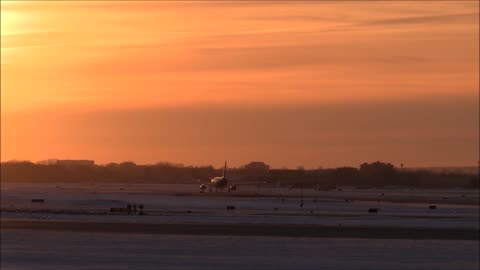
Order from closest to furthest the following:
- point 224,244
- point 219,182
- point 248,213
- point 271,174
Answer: point 271,174, point 219,182, point 224,244, point 248,213

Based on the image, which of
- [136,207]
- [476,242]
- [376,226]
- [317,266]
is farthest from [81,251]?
[136,207]

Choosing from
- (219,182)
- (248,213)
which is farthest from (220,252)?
(248,213)

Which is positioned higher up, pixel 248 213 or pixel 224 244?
pixel 248 213

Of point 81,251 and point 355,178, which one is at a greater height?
point 355,178

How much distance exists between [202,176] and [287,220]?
3727cm

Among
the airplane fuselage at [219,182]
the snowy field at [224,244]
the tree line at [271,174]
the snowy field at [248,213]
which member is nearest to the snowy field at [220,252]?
the snowy field at [224,244]

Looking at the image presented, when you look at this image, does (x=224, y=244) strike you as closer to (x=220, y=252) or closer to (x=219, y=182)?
(x=220, y=252)

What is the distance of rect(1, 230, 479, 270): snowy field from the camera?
33.2 meters

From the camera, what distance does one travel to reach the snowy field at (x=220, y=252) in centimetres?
3325

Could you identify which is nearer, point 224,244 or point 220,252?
point 220,252

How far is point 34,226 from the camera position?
53.8 metres

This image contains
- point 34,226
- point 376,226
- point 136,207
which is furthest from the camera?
point 136,207

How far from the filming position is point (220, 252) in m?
38.0

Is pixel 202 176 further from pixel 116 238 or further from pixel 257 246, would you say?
pixel 116 238
